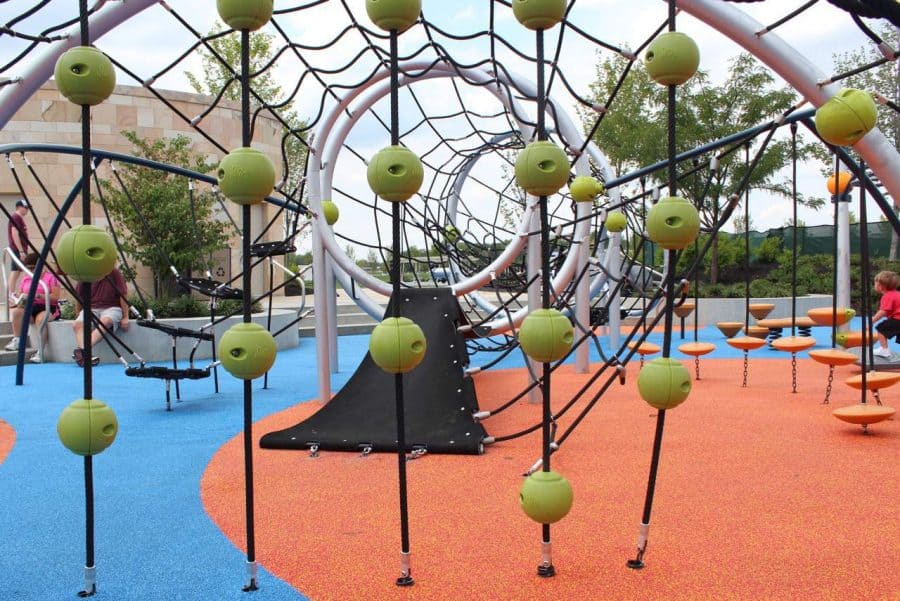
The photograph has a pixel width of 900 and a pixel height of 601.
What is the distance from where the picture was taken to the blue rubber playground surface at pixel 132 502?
231cm

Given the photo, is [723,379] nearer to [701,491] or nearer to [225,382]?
[701,491]

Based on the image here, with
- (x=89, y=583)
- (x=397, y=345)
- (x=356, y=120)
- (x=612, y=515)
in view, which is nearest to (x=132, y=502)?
(x=89, y=583)

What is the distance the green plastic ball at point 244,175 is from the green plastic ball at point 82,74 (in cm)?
38

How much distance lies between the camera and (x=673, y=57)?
79.8 inches

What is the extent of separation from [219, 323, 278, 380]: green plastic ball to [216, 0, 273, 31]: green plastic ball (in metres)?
0.82

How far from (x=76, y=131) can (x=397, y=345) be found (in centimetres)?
→ 1559

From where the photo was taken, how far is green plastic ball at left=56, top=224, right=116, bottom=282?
202 centimetres

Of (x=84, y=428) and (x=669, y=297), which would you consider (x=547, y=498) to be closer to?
(x=669, y=297)

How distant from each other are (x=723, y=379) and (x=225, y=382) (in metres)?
4.55

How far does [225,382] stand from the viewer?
714 centimetres

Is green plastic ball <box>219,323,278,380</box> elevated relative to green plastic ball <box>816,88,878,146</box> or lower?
lower

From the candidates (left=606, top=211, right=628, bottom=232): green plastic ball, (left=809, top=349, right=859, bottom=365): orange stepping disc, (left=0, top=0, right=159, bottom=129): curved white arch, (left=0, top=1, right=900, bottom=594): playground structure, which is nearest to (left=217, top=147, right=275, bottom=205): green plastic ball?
(left=0, top=1, right=900, bottom=594): playground structure

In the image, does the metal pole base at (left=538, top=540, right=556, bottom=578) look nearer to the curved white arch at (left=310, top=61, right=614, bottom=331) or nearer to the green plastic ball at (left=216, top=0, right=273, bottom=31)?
the green plastic ball at (left=216, top=0, right=273, bottom=31)

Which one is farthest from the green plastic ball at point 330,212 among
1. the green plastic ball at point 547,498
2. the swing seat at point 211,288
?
the green plastic ball at point 547,498
